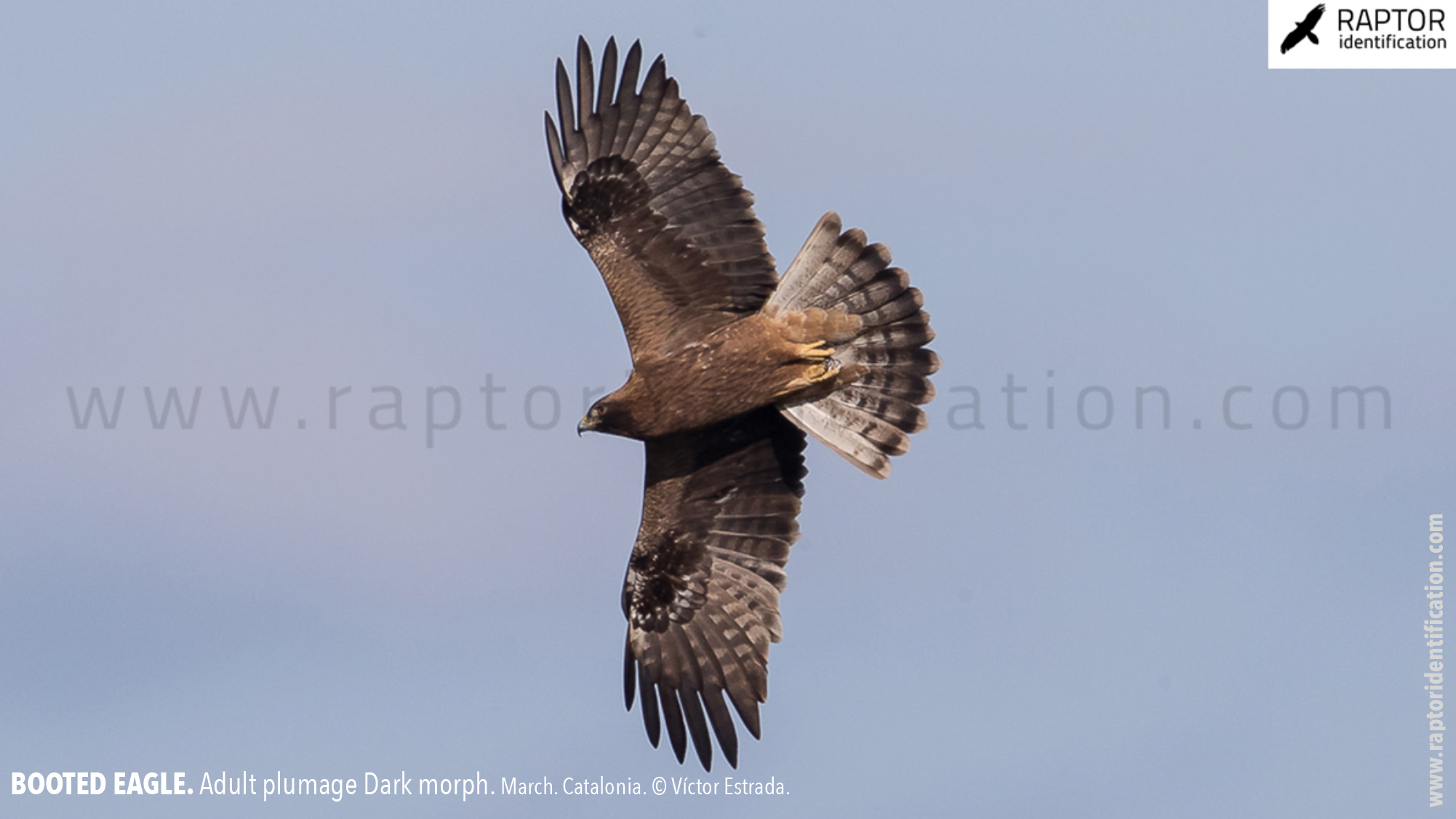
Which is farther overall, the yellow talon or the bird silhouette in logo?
the bird silhouette in logo

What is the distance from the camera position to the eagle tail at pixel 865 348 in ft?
48.7

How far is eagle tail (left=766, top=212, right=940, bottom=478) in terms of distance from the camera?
14.8 m

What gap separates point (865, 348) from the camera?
15055 millimetres

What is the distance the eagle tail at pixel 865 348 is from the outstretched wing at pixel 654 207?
0.38 m

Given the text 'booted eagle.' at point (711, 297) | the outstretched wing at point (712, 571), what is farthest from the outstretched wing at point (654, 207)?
the outstretched wing at point (712, 571)

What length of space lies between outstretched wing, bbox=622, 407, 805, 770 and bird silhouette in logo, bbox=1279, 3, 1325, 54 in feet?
18.7

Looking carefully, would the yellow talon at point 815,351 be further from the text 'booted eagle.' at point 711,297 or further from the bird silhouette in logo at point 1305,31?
the bird silhouette in logo at point 1305,31

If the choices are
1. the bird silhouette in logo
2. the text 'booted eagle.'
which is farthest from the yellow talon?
the bird silhouette in logo

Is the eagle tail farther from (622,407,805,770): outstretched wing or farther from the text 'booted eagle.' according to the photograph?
(622,407,805,770): outstretched wing

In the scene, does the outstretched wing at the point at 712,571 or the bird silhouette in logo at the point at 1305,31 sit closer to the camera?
the outstretched wing at the point at 712,571

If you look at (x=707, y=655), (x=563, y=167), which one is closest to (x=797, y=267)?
(x=563, y=167)

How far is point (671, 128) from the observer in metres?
14.7

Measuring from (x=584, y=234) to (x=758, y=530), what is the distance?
8.81 ft

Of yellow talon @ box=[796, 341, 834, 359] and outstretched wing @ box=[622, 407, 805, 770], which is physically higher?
yellow talon @ box=[796, 341, 834, 359]
